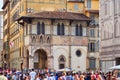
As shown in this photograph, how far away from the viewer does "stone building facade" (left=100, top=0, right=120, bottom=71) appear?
1674 inches

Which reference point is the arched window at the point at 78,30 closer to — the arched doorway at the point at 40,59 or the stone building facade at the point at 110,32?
the arched doorway at the point at 40,59

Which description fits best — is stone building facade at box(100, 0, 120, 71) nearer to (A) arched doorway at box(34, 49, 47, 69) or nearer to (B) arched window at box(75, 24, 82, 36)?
(B) arched window at box(75, 24, 82, 36)

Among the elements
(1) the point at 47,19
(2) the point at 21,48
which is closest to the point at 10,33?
(2) the point at 21,48

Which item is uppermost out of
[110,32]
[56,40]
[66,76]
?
[110,32]

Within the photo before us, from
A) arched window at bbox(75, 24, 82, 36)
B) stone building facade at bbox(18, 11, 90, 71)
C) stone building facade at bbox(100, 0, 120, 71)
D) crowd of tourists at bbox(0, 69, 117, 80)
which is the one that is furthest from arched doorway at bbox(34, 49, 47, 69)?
crowd of tourists at bbox(0, 69, 117, 80)

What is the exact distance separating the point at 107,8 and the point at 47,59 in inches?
908

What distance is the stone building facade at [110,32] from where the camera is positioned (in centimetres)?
4253

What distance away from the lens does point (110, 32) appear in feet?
145

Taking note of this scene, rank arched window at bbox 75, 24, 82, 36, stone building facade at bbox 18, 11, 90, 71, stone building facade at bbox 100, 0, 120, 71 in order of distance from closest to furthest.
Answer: stone building facade at bbox 100, 0, 120, 71
stone building facade at bbox 18, 11, 90, 71
arched window at bbox 75, 24, 82, 36

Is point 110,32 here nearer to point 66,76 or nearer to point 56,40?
point 66,76

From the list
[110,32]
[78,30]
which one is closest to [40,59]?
[78,30]

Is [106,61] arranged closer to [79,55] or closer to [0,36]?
[79,55]

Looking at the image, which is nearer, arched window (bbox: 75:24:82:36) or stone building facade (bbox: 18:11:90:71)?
stone building facade (bbox: 18:11:90:71)

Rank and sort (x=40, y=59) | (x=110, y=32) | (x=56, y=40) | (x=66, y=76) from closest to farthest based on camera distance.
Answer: (x=66, y=76), (x=110, y=32), (x=56, y=40), (x=40, y=59)
